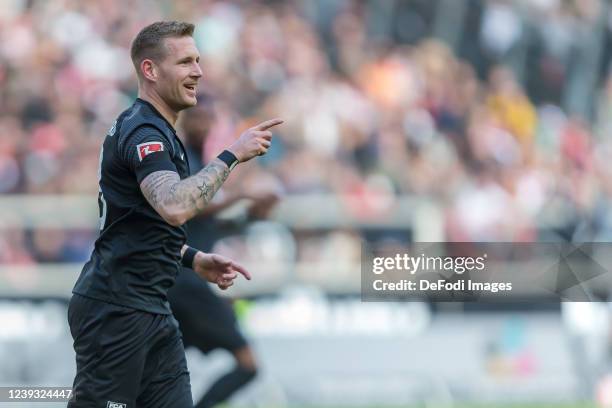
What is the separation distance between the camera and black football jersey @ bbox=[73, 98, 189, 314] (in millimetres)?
5195

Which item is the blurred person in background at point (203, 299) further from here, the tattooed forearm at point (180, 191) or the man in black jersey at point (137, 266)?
the tattooed forearm at point (180, 191)

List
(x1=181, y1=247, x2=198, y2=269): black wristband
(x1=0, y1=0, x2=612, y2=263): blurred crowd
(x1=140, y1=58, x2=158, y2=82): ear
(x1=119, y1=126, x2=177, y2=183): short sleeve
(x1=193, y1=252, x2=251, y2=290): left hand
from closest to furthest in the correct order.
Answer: (x1=119, y1=126, x2=177, y2=183): short sleeve
(x1=140, y1=58, x2=158, y2=82): ear
(x1=193, y1=252, x2=251, y2=290): left hand
(x1=181, y1=247, x2=198, y2=269): black wristband
(x1=0, y1=0, x2=612, y2=263): blurred crowd

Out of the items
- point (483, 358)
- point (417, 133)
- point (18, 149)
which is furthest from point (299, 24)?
point (483, 358)

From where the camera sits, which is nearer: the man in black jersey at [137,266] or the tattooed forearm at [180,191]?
the tattooed forearm at [180,191]

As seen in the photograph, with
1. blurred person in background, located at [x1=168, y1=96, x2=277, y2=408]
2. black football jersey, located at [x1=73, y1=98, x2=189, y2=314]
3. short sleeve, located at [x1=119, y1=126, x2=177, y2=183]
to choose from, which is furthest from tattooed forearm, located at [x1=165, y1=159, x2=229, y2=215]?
blurred person in background, located at [x1=168, y1=96, x2=277, y2=408]

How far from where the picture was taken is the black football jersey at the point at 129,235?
5.20 meters

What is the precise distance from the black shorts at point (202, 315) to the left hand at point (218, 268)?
2542mm

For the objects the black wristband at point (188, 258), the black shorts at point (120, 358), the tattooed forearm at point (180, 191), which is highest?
the tattooed forearm at point (180, 191)

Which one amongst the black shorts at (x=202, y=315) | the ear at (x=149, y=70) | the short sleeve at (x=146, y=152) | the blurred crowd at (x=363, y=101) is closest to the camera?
the short sleeve at (x=146, y=152)

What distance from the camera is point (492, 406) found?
469 inches

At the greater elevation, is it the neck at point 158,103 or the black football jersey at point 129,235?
the neck at point 158,103

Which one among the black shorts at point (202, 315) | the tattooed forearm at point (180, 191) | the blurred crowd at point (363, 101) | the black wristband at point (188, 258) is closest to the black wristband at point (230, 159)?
the tattooed forearm at point (180, 191)

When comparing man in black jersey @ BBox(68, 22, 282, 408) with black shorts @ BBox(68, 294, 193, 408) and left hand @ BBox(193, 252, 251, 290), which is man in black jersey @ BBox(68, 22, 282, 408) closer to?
black shorts @ BBox(68, 294, 193, 408)

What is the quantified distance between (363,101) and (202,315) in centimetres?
742
